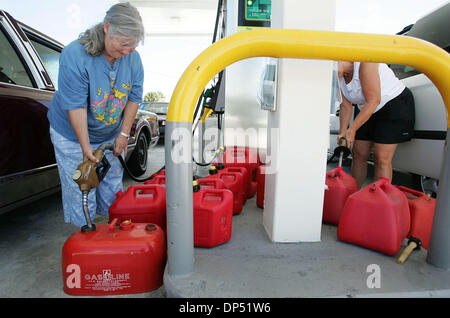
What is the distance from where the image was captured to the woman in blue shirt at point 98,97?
142cm

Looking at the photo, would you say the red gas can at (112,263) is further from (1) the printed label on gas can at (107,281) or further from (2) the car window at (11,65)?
(2) the car window at (11,65)

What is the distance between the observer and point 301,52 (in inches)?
41.6

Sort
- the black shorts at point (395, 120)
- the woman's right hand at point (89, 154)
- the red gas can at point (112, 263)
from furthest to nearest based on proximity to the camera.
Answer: the black shorts at point (395, 120) < the woman's right hand at point (89, 154) < the red gas can at point (112, 263)

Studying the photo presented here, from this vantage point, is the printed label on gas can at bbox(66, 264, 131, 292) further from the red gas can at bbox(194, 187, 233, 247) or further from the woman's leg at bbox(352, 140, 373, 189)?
the woman's leg at bbox(352, 140, 373, 189)

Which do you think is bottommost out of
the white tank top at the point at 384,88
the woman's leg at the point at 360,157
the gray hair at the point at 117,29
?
the woman's leg at the point at 360,157

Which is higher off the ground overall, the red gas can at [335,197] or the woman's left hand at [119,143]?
the woman's left hand at [119,143]

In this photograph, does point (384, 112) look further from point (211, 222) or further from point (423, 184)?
point (211, 222)

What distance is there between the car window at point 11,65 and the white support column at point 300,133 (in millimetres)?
1872

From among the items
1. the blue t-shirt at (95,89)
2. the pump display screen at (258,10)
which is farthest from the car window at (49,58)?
the pump display screen at (258,10)

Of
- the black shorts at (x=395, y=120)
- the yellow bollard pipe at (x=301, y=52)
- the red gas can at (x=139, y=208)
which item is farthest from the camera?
the black shorts at (x=395, y=120)

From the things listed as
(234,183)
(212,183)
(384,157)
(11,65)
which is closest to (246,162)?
(234,183)

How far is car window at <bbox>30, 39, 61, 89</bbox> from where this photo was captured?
2.42m

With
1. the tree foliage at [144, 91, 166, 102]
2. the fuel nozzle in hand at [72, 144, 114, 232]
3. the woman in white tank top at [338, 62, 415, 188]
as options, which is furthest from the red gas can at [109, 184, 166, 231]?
the tree foliage at [144, 91, 166, 102]
